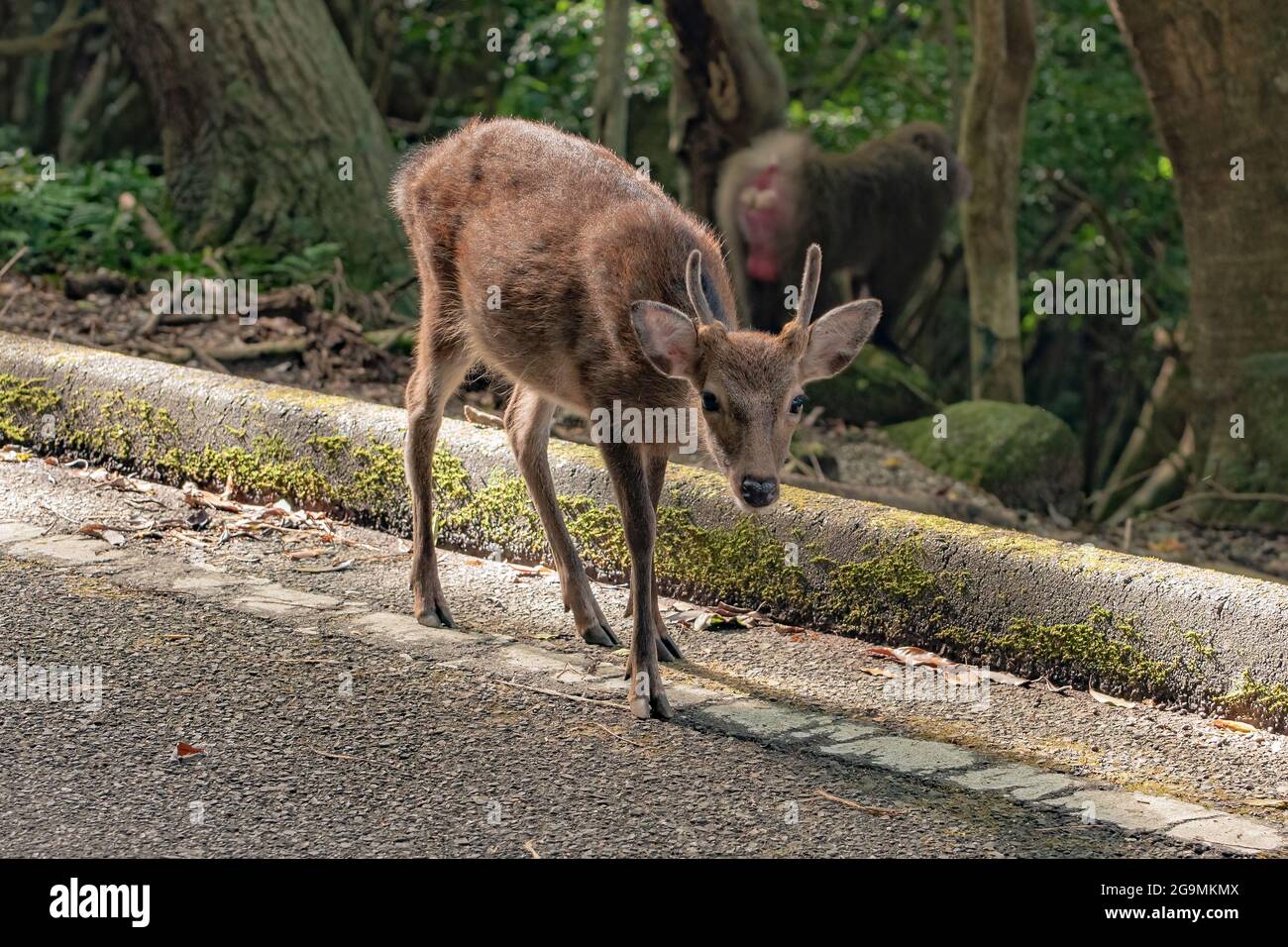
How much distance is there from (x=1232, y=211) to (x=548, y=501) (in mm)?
4811

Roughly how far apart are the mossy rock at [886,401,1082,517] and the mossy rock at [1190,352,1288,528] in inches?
27.3

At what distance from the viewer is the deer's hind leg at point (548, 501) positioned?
529cm

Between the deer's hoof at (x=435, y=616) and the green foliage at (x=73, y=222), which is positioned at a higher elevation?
the green foliage at (x=73, y=222)

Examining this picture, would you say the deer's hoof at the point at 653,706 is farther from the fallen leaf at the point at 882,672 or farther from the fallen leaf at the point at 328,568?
the fallen leaf at the point at 328,568

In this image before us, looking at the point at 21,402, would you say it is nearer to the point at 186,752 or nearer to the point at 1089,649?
the point at 186,752

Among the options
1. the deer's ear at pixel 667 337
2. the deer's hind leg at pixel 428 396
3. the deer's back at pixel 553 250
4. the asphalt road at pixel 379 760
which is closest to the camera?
the asphalt road at pixel 379 760

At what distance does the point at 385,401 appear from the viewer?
7840mm

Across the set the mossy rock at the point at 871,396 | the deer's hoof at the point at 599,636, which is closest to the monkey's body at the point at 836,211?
the mossy rock at the point at 871,396

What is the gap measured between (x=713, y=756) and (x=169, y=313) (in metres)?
5.13

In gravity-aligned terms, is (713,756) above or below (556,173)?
below

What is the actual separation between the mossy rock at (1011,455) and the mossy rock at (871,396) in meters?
0.78

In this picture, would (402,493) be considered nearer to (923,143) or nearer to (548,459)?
(548,459)

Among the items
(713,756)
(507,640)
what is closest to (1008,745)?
(713,756)

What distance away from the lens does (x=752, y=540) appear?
5.47 m
